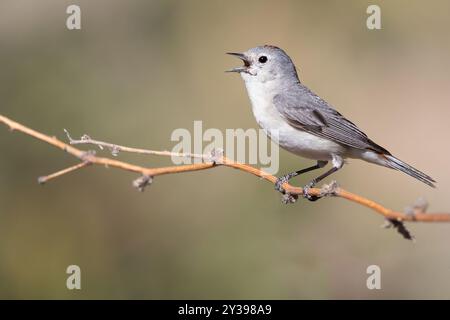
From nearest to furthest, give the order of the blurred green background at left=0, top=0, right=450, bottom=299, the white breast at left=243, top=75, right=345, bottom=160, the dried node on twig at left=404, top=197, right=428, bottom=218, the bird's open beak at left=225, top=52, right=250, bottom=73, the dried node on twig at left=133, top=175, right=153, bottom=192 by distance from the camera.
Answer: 1. the dried node on twig at left=404, top=197, right=428, bottom=218
2. the dried node on twig at left=133, top=175, right=153, bottom=192
3. the white breast at left=243, top=75, right=345, bottom=160
4. the bird's open beak at left=225, top=52, right=250, bottom=73
5. the blurred green background at left=0, top=0, right=450, bottom=299

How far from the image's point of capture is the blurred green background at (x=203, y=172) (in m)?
5.00

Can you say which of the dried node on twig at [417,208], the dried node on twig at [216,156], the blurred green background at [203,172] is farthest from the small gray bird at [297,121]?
the dried node on twig at [417,208]

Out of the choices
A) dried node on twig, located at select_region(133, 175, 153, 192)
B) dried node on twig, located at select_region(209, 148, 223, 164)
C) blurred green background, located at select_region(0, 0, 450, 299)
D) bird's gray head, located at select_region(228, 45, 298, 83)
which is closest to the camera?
dried node on twig, located at select_region(133, 175, 153, 192)

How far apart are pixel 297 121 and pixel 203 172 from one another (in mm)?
1912

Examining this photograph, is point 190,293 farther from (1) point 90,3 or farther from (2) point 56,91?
(1) point 90,3

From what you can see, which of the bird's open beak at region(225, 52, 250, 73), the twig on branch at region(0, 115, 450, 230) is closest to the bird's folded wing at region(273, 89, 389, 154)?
the bird's open beak at region(225, 52, 250, 73)

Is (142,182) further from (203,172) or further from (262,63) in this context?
(203,172)

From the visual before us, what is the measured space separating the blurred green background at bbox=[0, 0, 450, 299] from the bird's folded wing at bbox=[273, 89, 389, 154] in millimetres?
1101

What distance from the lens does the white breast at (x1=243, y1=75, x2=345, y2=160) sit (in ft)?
13.6

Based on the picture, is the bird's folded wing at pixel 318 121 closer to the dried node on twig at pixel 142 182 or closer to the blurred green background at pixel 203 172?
the blurred green background at pixel 203 172

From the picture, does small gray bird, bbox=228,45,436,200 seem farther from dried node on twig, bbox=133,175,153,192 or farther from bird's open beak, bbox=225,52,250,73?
dried node on twig, bbox=133,175,153,192

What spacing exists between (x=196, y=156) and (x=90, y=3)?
4889 mm

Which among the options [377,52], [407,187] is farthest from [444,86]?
[407,187]

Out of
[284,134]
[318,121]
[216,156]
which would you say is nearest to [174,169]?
→ [216,156]
